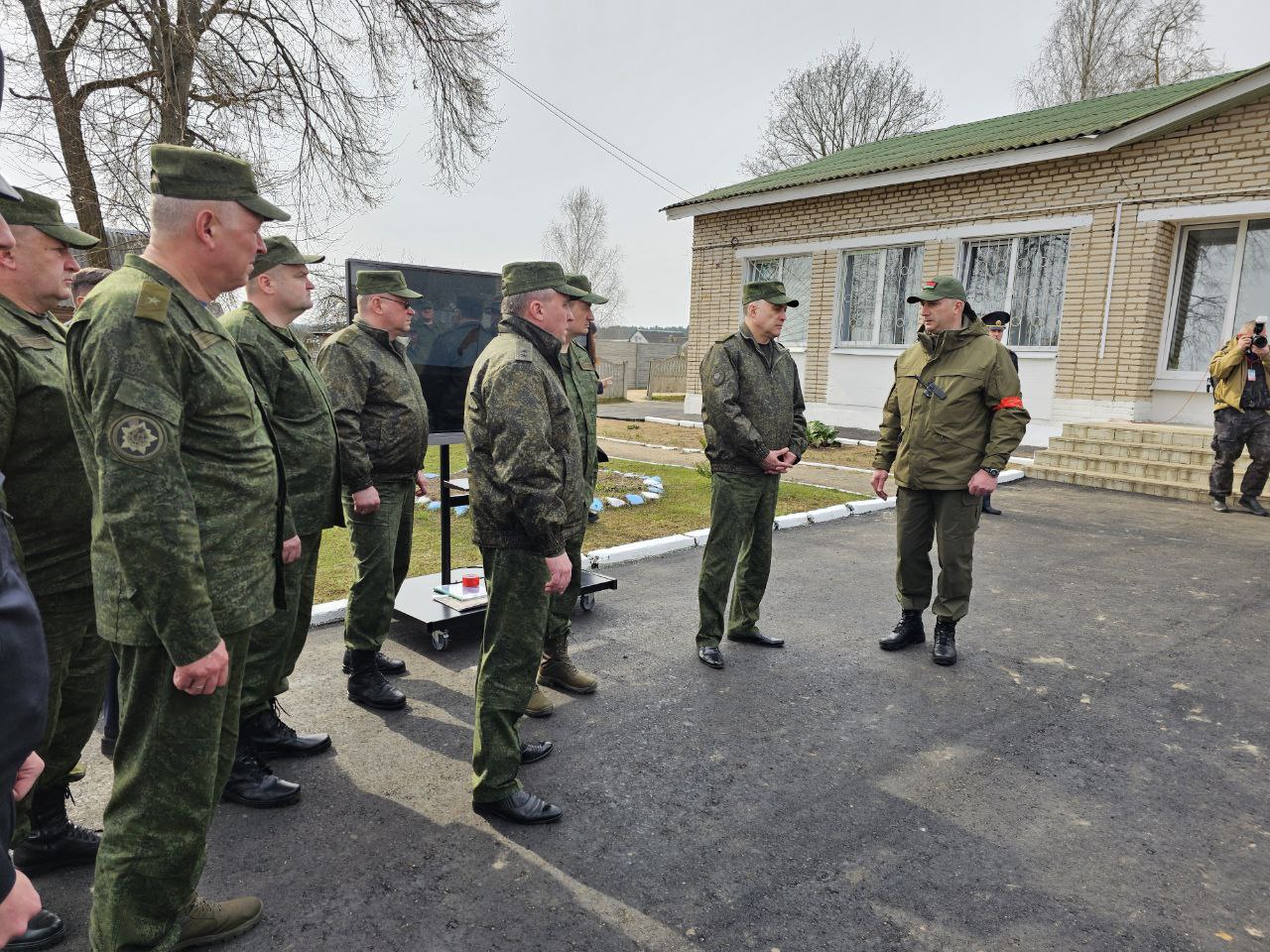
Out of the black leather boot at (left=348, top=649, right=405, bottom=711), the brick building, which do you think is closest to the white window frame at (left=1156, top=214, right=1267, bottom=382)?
the brick building

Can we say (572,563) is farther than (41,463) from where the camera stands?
Yes

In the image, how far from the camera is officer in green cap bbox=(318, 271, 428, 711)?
3809mm

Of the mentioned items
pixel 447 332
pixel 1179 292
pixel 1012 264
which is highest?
pixel 1012 264

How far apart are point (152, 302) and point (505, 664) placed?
5.58 ft

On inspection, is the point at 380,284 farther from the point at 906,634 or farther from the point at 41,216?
the point at 906,634

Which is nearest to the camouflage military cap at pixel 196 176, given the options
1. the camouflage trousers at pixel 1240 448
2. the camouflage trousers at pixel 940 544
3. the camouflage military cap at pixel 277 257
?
the camouflage military cap at pixel 277 257

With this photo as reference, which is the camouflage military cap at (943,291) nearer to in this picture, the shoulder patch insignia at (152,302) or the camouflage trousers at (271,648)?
the camouflage trousers at (271,648)

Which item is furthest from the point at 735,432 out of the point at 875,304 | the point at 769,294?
the point at 875,304

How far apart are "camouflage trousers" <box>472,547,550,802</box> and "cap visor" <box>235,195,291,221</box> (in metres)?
1.36

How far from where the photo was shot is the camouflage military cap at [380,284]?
3912 millimetres

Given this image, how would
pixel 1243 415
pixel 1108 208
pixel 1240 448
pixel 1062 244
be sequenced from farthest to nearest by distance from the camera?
pixel 1062 244 < pixel 1108 208 < pixel 1240 448 < pixel 1243 415

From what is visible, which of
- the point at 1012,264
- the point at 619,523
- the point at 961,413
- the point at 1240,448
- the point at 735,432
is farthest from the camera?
the point at 1012,264

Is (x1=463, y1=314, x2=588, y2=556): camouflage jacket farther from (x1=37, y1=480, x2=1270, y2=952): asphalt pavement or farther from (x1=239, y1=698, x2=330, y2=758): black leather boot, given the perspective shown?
(x1=239, y1=698, x2=330, y2=758): black leather boot

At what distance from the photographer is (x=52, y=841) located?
2.61 meters
